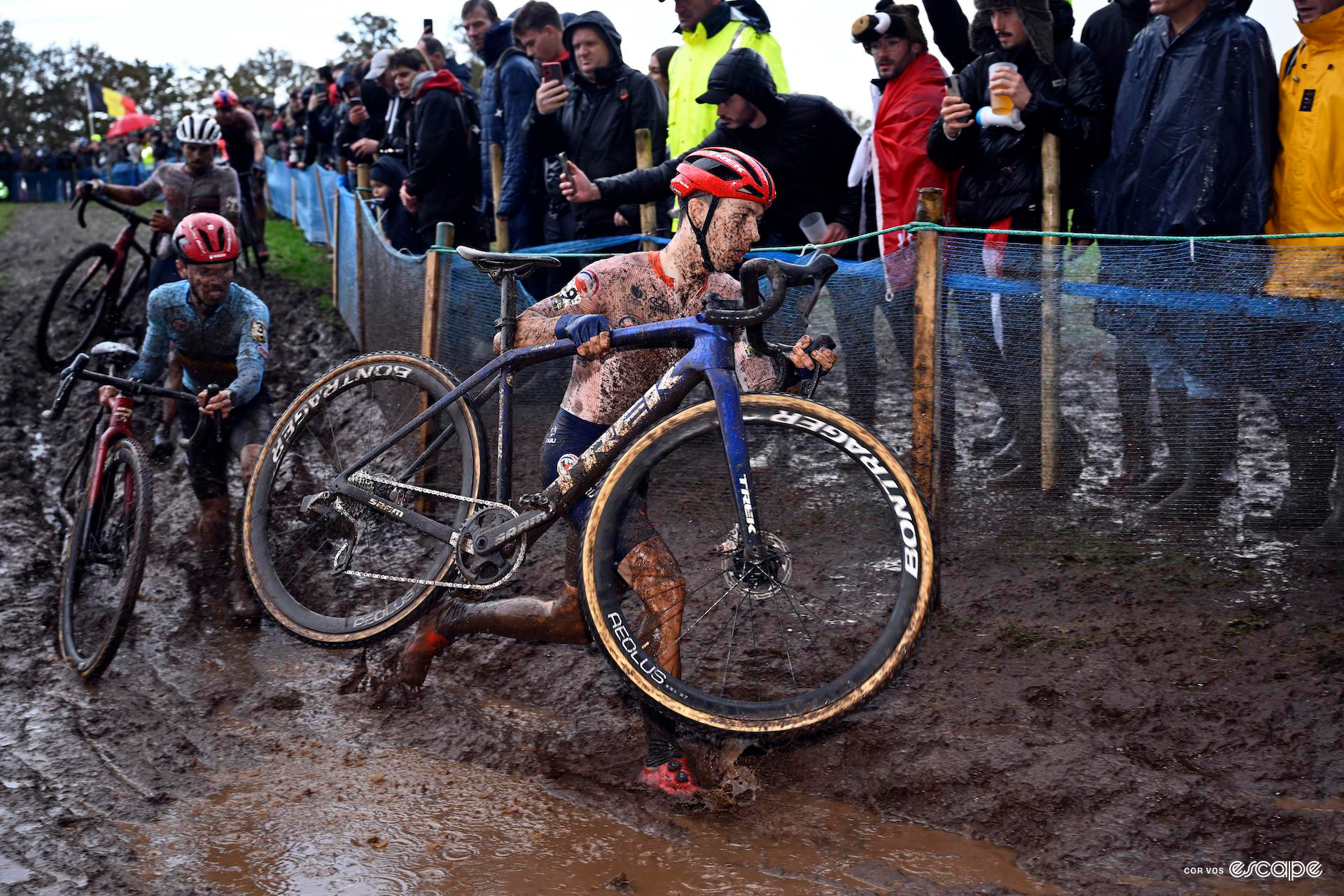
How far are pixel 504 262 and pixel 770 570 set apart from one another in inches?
67.5

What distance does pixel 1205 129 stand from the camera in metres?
5.23

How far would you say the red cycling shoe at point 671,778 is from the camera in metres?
4.30

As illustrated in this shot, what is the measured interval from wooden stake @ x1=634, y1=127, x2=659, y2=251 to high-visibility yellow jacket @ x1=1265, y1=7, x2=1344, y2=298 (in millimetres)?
3669

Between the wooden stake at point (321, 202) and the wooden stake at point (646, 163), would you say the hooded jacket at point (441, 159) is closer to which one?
the wooden stake at point (646, 163)

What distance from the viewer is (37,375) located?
1140 cm

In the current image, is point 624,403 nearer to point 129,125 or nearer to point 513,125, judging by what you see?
point 513,125

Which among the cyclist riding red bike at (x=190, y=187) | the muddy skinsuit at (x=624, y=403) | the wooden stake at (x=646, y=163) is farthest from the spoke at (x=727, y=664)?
the cyclist riding red bike at (x=190, y=187)

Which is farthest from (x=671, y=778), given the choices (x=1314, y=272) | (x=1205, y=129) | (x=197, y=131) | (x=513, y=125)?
(x=197, y=131)

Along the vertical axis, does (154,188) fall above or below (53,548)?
above

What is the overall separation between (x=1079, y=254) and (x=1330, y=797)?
2.59m

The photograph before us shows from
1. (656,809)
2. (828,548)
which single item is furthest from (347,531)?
(828,548)

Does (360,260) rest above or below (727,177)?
below

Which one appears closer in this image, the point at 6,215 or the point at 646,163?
the point at 646,163

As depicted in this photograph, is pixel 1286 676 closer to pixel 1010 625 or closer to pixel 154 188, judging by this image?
pixel 1010 625
